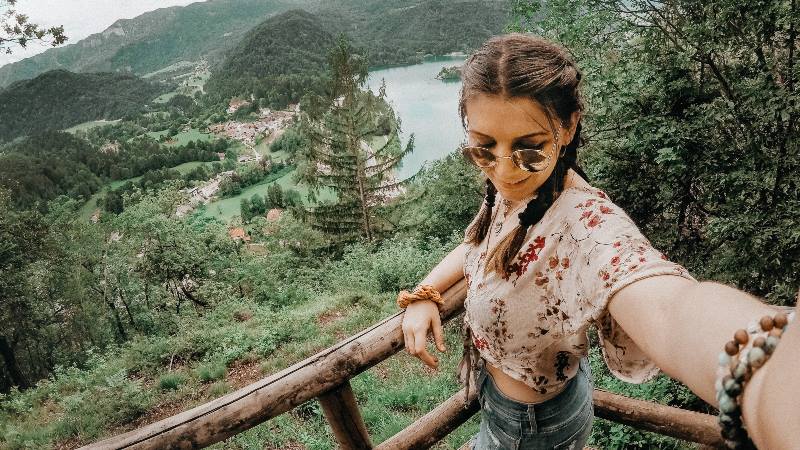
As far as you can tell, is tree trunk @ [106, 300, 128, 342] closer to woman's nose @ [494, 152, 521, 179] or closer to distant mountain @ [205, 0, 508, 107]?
woman's nose @ [494, 152, 521, 179]

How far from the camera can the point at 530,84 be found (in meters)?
0.97

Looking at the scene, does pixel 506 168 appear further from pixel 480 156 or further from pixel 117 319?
pixel 117 319

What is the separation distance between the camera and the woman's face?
1.00 m

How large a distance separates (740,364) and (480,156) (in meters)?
0.70

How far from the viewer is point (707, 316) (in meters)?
0.61

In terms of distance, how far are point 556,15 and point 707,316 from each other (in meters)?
4.91

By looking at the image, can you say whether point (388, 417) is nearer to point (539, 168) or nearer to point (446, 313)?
point (446, 313)

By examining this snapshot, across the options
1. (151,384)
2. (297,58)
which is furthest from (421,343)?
(297,58)

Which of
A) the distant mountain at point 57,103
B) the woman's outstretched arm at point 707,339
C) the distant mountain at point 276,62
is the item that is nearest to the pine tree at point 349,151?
the woman's outstretched arm at point 707,339

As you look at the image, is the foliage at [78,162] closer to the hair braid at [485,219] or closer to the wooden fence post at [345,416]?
the wooden fence post at [345,416]

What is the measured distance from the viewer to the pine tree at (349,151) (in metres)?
16.8

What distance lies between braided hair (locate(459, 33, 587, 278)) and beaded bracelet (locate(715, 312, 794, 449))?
52cm

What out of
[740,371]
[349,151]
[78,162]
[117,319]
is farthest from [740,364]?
[78,162]

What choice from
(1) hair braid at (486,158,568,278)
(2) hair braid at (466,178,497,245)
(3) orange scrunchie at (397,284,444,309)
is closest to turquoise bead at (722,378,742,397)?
(1) hair braid at (486,158,568,278)
